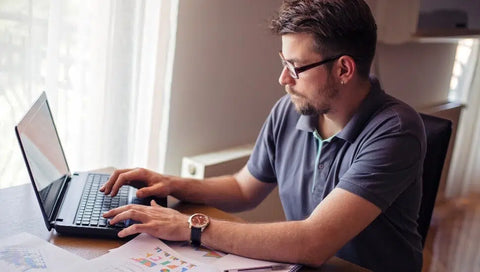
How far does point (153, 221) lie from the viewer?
3.73 feet

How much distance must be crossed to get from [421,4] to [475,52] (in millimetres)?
966

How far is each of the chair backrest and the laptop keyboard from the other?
0.80m

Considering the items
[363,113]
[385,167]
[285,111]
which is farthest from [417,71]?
[385,167]

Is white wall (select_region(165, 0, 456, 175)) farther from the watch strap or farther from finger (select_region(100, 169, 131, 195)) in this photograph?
the watch strap

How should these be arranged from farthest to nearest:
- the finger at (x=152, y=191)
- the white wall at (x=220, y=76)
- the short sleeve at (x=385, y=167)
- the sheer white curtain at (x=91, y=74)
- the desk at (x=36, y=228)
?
the white wall at (x=220, y=76) < the sheer white curtain at (x=91, y=74) < the finger at (x=152, y=191) < the short sleeve at (x=385, y=167) < the desk at (x=36, y=228)

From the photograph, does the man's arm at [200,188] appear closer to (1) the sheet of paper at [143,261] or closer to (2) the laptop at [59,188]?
(2) the laptop at [59,188]

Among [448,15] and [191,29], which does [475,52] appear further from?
[191,29]

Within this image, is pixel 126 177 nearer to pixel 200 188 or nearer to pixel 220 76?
pixel 200 188

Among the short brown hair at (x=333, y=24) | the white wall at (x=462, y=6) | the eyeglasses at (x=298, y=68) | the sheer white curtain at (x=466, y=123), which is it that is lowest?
the sheer white curtain at (x=466, y=123)

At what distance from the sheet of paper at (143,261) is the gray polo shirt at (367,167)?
40cm

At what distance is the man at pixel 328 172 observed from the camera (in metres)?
1.12

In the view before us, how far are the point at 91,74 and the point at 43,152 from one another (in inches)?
18.5

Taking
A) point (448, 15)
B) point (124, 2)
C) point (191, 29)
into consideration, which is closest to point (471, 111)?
point (448, 15)

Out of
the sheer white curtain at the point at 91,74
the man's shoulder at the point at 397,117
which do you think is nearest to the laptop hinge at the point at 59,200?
the sheer white curtain at the point at 91,74
